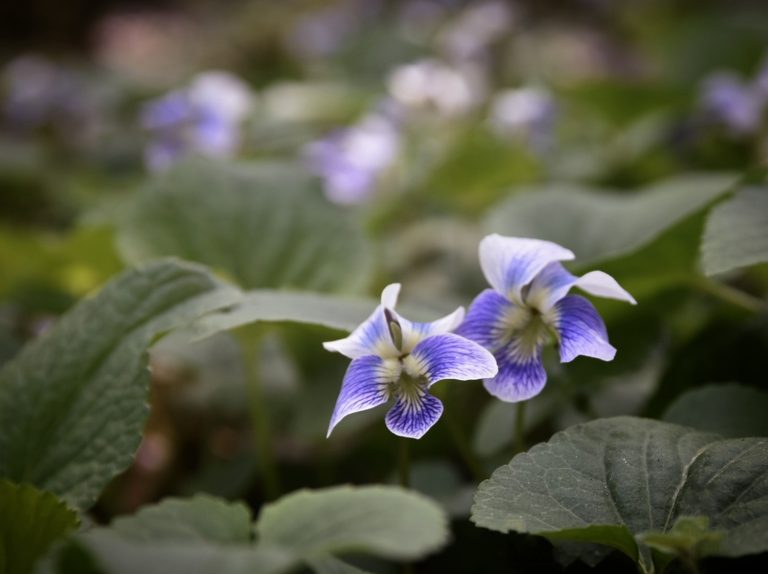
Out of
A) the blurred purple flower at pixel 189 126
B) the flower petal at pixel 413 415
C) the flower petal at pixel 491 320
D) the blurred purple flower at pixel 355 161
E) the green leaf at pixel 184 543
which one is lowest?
the green leaf at pixel 184 543

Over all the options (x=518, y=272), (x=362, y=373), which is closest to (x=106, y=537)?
(x=362, y=373)

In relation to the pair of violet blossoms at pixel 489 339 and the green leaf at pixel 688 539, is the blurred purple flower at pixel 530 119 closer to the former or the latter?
the pair of violet blossoms at pixel 489 339

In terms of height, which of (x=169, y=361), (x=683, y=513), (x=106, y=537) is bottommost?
(x=683, y=513)

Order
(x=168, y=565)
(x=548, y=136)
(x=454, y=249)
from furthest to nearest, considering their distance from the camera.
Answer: (x=548, y=136), (x=454, y=249), (x=168, y=565)

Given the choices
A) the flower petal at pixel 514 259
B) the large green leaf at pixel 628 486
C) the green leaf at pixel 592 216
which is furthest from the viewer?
the green leaf at pixel 592 216

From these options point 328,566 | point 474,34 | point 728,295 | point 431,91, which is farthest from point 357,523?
point 474,34

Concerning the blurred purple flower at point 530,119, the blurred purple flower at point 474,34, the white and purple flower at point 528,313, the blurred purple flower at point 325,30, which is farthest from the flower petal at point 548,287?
the blurred purple flower at point 325,30

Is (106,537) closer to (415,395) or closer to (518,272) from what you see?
(415,395)
